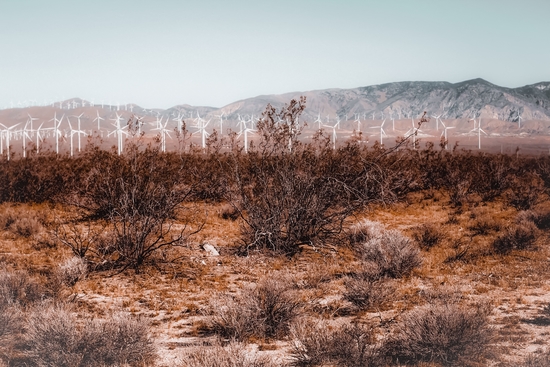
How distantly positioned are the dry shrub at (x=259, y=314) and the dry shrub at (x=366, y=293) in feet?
3.59

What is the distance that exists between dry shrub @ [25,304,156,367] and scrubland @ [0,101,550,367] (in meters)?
0.02

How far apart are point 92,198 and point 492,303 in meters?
12.7

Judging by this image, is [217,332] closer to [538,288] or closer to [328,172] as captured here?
[538,288]

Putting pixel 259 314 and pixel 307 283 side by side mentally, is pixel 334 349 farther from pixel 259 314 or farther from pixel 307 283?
pixel 307 283

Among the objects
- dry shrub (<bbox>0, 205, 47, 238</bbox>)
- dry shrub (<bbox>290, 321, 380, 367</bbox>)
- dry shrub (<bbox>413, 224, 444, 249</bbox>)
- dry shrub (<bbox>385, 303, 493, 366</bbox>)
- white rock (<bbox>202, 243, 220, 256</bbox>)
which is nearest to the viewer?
dry shrub (<bbox>290, 321, 380, 367</bbox>)

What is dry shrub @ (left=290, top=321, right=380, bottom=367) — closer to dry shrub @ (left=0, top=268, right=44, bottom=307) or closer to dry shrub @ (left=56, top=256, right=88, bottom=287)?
dry shrub @ (left=0, top=268, right=44, bottom=307)

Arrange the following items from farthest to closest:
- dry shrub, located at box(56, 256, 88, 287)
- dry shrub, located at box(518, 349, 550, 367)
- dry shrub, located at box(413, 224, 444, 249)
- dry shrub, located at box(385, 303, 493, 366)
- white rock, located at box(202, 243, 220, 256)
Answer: dry shrub, located at box(413, 224, 444, 249), white rock, located at box(202, 243, 220, 256), dry shrub, located at box(56, 256, 88, 287), dry shrub, located at box(385, 303, 493, 366), dry shrub, located at box(518, 349, 550, 367)

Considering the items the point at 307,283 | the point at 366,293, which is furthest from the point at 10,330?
the point at 366,293

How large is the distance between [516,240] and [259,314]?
797 cm

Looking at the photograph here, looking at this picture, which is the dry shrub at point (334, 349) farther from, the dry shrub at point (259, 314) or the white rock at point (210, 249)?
the white rock at point (210, 249)

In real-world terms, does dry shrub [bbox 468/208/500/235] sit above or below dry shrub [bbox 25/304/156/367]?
below

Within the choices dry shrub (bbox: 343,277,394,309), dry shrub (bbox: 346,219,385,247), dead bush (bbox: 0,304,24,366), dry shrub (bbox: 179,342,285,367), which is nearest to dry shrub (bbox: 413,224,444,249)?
dry shrub (bbox: 346,219,385,247)

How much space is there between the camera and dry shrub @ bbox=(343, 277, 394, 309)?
7.81m

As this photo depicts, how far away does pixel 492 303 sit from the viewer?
25.4 ft
